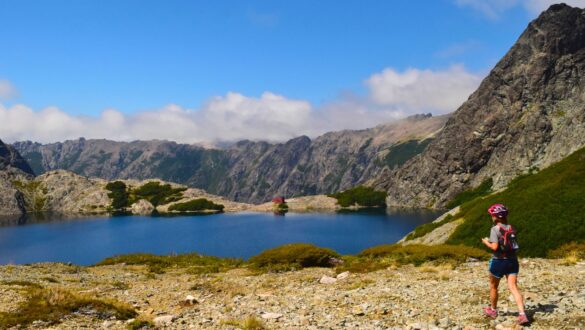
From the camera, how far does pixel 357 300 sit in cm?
1842

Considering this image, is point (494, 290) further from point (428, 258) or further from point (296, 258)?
point (296, 258)

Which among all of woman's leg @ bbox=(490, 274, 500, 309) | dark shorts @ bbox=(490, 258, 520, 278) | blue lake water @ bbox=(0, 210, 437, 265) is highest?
dark shorts @ bbox=(490, 258, 520, 278)

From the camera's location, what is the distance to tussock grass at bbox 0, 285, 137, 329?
1619 cm

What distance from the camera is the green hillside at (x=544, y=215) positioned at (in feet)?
113

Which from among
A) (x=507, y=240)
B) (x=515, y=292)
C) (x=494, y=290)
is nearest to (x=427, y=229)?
(x=494, y=290)

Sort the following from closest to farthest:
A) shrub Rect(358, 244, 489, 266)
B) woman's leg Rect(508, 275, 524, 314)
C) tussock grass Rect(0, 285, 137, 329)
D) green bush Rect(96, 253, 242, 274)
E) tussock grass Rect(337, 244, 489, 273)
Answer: woman's leg Rect(508, 275, 524, 314)
tussock grass Rect(0, 285, 137, 329)
tussock grass Rect(337, 244, 489, 273)
shrub Rect(358, 244, 489, 266)
green bush Rect(96, 253, 242, 274)

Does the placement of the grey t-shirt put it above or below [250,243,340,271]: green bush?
above

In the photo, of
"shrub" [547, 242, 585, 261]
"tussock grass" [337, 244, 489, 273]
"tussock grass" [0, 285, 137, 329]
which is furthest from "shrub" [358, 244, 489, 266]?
"tussock grass" [0, 285, 137, 329]

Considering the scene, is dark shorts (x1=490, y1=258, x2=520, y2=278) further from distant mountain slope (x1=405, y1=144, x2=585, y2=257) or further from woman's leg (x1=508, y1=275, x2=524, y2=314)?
distant mountain slope (x1=405, y1=144, x2=585, y2=257)

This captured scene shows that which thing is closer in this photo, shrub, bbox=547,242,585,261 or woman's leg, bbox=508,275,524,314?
woman's leg, bbox=508,275,524,314

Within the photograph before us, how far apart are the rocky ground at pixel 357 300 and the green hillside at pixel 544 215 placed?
11258 millimetres

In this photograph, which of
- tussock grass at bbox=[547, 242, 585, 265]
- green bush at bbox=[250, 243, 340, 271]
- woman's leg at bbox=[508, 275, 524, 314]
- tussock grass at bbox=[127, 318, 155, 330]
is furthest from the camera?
green bush at bbox=[250, 243, 340, 271]

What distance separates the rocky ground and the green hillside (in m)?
11.3

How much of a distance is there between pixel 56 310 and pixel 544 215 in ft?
130
